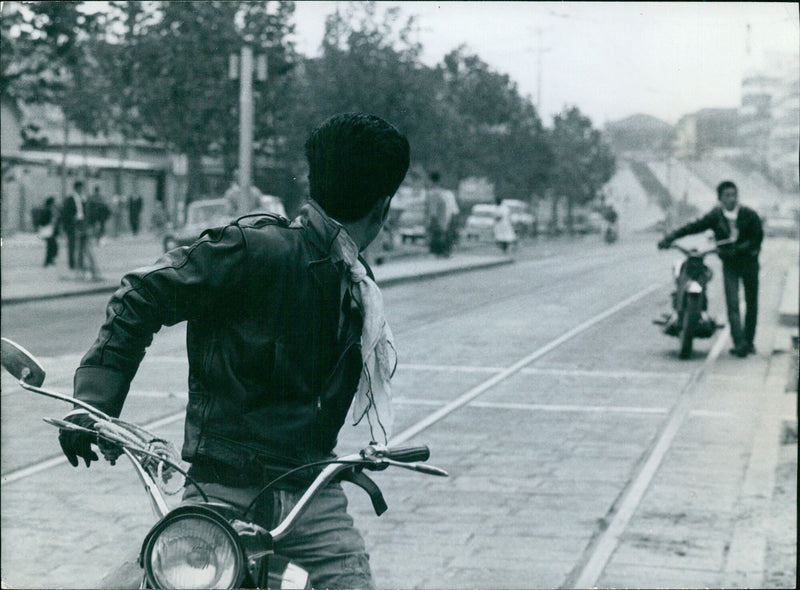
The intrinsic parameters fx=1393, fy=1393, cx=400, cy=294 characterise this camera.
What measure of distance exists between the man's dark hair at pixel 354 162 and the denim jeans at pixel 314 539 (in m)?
0.56

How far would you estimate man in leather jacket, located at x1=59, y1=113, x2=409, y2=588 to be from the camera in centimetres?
253

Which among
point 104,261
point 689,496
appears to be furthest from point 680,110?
point 104,261

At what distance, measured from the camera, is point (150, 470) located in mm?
2371

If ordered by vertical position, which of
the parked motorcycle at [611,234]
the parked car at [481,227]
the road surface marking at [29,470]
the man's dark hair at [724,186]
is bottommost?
the parked motorcycle at [611,234]

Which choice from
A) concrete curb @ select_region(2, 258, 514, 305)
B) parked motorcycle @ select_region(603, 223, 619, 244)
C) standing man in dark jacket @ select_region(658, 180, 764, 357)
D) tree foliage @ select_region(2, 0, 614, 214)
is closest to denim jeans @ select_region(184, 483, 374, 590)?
tree foliage @ select_region(2, 0, 614, 214)

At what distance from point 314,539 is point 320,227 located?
0.58m

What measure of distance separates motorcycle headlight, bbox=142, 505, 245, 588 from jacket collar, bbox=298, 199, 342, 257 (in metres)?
0.70

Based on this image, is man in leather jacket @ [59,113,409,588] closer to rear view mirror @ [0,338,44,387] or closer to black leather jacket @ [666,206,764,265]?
rear view mirror @ [0,338,44,387]

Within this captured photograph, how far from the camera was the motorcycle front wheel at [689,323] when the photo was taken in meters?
13.2

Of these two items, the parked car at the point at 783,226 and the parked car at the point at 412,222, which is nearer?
the parked car at the point at 783,226

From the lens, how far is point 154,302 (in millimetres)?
2500

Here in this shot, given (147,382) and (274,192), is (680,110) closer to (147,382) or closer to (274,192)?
(274,192)

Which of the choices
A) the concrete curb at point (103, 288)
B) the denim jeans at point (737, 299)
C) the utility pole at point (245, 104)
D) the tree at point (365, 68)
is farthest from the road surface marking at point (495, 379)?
the concrete curb at point (103, 288)

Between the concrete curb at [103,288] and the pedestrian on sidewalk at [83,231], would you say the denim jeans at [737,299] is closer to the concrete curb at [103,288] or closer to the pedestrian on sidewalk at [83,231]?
the concrete curb at [103,288]
